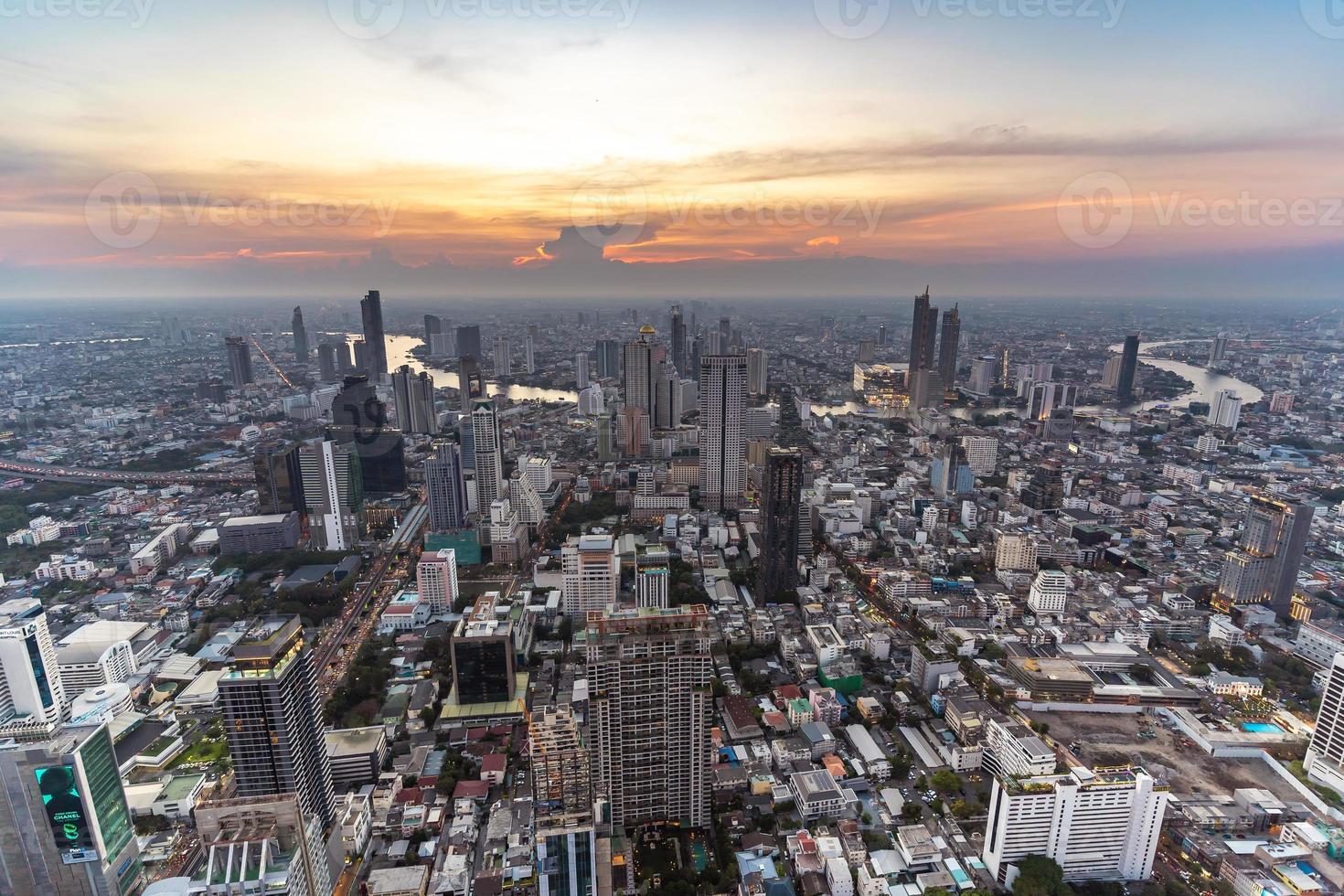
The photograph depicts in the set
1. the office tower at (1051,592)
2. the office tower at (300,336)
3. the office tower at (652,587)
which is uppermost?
the office tower at (300,336)

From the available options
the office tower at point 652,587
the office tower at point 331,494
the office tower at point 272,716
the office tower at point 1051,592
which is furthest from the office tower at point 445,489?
the office tower at point 1051,592

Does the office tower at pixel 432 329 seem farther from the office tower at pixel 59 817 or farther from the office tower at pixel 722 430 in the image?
the office tower at pixel 59 817

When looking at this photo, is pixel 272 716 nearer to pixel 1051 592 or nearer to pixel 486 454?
pixel 486 454

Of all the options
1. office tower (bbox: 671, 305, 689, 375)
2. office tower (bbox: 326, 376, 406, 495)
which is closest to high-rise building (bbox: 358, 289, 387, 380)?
office tower (bbox: 326, 376, 406, 495)

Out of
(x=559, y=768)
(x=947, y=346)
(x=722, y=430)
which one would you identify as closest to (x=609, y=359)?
(x=722, y=430)

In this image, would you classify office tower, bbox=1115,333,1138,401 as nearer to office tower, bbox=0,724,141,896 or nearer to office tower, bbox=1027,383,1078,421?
office tower, bbox=1027,383,1078,421

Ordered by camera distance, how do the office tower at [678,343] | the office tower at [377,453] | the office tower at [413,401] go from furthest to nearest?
the office tower at [678,343] < the office tower at [413,401] < the office tower at [377,453]
